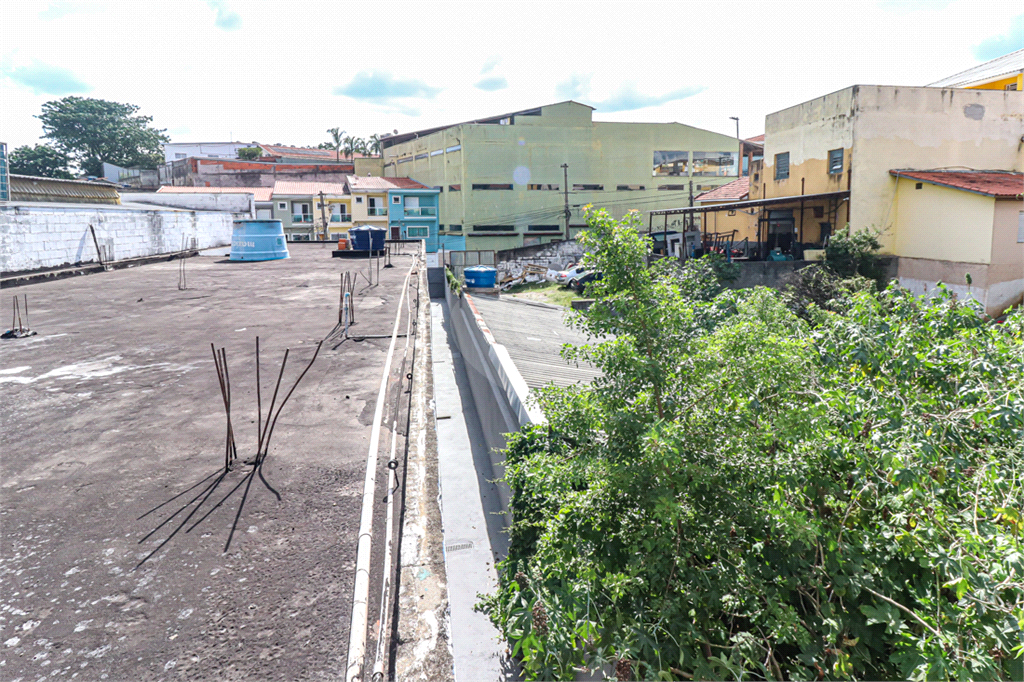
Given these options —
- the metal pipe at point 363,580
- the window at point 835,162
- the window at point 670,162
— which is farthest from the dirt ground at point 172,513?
the window at point 670,162

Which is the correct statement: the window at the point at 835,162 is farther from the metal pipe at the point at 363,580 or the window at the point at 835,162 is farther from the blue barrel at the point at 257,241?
the metal pipe at the point at 363,580

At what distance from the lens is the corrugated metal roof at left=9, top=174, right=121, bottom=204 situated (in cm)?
2175

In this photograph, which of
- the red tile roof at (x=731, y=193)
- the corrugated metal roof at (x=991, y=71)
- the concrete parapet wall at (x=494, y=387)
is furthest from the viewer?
the red tile roof at (x=731, y=193)

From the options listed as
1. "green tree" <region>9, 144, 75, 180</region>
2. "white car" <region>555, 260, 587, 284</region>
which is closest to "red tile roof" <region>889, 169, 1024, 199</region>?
"white car" <region>555, 260, 587, 284</region>

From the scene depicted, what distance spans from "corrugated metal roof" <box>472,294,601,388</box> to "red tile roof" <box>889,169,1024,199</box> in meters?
16.2

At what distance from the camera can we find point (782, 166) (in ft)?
112

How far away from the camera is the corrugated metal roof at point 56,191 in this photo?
2175cm

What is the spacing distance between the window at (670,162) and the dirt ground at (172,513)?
55.4 m

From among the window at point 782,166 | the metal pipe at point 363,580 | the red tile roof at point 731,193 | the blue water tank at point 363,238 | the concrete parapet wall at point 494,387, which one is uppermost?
the window at point 782,166

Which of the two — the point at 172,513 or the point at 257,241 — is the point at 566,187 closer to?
the point at 257,241

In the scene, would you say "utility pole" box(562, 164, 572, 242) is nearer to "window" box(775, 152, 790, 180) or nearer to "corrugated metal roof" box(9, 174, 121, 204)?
"window" box(775, 152, 790, 180)

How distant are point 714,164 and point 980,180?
3598 centimetres

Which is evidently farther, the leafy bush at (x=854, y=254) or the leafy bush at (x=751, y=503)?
the leafy bush at (x=854, y=254)

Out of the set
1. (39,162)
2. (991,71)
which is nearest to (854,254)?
(991,71)
